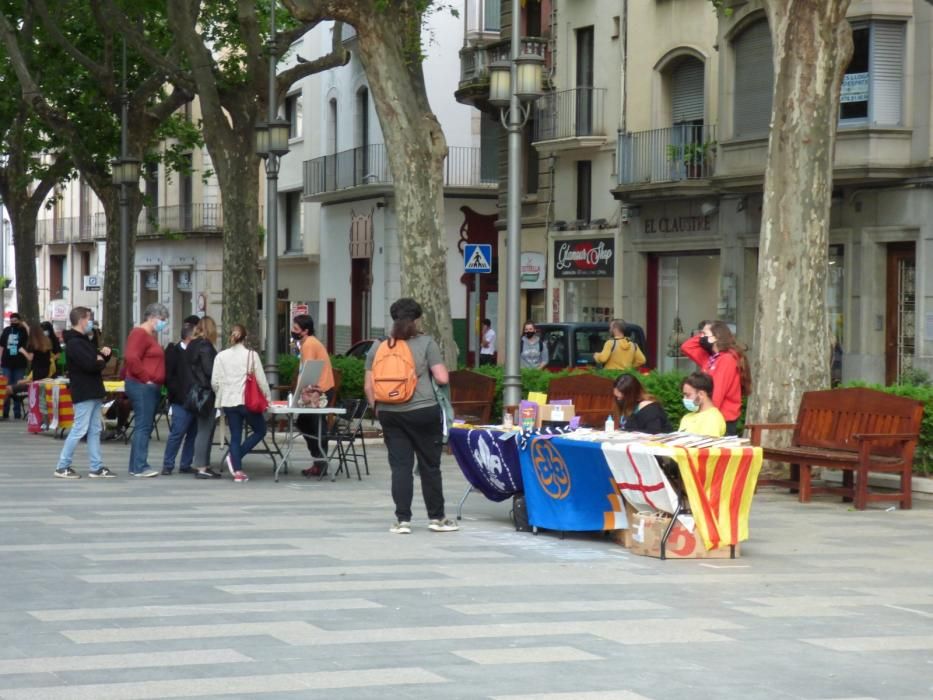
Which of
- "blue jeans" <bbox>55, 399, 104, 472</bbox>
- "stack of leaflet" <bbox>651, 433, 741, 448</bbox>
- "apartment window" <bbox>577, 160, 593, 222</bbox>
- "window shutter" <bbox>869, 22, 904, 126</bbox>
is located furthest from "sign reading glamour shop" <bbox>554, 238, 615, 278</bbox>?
"stack of leaflet" <bbox>651, 433, 741, 448</bbox>

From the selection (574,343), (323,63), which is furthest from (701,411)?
(574,343)

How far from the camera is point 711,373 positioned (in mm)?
16375

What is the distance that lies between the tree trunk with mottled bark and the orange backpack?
10342 millimetres

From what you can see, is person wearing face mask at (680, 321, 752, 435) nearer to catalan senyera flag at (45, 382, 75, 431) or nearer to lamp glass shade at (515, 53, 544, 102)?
lamp glass shade at (515, 53, 544, 102)

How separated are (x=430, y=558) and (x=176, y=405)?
7527 mm

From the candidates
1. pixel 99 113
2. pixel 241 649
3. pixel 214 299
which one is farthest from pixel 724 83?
pixel 214 299

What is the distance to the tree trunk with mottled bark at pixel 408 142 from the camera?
23.6 meters

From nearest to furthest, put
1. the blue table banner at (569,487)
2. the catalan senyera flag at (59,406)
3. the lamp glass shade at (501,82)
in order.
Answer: the blue table banner at (569,487)
the lamp glass shade at (501,82)
the catalan senyera flag at (59,406)

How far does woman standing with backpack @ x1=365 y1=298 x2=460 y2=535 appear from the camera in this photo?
13.9 m

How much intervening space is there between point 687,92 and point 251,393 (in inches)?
799

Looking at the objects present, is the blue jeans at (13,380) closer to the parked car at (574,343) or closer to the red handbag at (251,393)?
the parked car at (574,343)

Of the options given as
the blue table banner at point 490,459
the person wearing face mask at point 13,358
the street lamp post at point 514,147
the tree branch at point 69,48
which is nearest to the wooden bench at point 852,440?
the street lamp post at point 514,147

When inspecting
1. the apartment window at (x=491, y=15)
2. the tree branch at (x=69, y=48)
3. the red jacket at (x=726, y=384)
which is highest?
the apartment window at (x=491, y=15)

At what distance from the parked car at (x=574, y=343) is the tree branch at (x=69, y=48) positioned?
10.1 m
